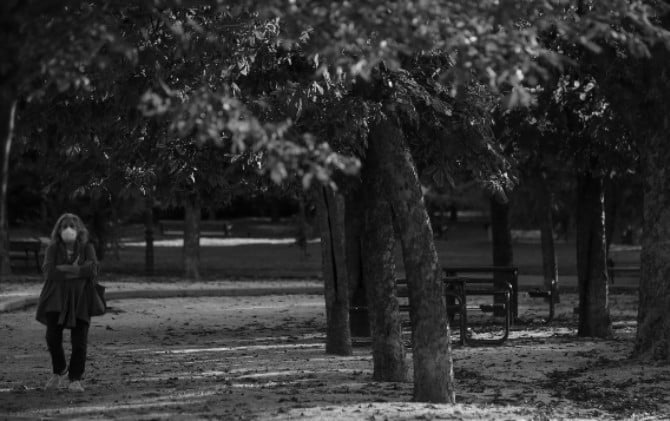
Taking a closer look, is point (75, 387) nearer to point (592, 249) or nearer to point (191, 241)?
point (592, 249)

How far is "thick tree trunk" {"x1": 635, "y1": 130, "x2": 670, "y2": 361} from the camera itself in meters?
14.2

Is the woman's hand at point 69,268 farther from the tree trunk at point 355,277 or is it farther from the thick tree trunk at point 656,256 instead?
the thick tree trunk at point 656,256

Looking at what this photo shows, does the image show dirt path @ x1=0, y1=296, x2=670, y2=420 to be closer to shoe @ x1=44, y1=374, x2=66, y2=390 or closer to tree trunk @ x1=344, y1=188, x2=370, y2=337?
shoe @ x1=44, y1=374, x2=66, y2=390

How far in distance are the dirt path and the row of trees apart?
63 centimetres

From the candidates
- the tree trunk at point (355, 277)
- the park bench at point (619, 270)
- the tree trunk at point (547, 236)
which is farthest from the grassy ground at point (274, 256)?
the tree trunk at point (355, 277)

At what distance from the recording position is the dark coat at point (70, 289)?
1087 cm

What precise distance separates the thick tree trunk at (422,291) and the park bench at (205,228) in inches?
1828

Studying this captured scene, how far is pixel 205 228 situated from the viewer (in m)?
62.7

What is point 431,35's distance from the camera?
25.6ft

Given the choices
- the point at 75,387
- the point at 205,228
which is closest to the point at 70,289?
the point at 75,387

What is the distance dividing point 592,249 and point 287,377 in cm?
716

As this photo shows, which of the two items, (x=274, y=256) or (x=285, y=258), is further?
(x=274, y=256)

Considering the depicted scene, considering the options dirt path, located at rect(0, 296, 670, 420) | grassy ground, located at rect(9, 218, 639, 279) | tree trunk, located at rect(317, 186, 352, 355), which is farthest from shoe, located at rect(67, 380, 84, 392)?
grassy ground, located at rect(9, 218, 639, 279)

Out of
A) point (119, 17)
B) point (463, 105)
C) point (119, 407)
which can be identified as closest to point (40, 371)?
point (119, 407)
